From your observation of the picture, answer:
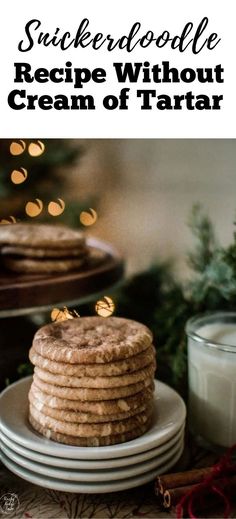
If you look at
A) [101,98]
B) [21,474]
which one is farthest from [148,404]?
[101,98]

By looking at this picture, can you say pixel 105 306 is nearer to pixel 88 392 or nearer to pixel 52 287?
pixel 52 287

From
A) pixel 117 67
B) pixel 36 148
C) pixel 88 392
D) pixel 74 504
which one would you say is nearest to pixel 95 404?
pixel 88 392

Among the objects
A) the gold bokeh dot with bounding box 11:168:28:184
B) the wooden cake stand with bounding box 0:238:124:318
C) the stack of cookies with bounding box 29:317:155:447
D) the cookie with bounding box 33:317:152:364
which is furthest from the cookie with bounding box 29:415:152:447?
the gold bokeh dot with bounding box 11:168:28:184

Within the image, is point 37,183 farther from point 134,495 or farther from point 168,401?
point 134,495

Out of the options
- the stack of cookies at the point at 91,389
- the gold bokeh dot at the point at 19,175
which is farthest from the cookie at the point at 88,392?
the gold bokeh dot at the point at 19,175

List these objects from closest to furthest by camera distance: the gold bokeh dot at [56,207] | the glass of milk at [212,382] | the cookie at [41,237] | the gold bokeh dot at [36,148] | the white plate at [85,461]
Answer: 1. the white plate at [85,461]
2. the glass of milk at [212,382]
3. the cookie at [41,237]
4. the gold bokeh dot at [36,148]
5. the gold bokeh dot at [56,207]

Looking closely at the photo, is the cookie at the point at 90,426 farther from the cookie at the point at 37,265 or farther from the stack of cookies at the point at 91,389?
the cookie at the point at 37,265

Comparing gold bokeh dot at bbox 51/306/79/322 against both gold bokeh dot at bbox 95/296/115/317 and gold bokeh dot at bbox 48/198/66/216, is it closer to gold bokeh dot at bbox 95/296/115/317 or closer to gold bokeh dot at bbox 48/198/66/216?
gold bokeh dot at bbox 95/296/115/317
